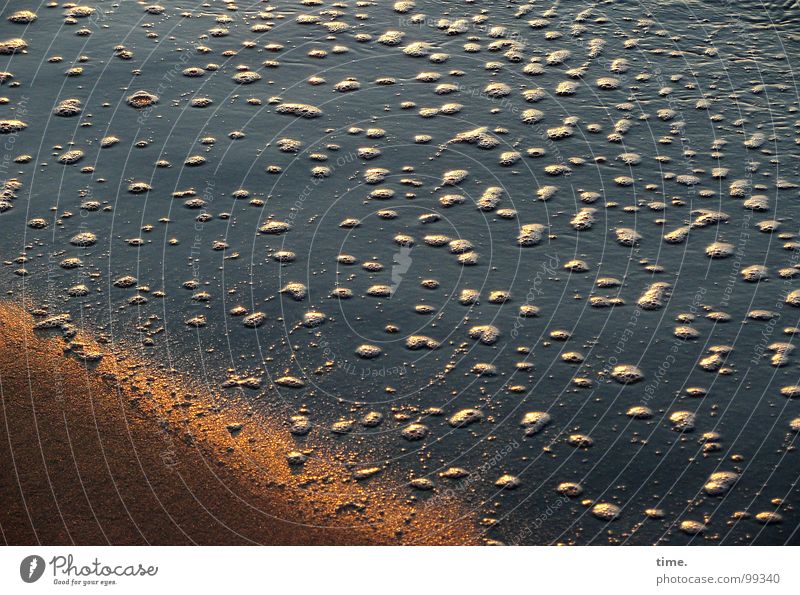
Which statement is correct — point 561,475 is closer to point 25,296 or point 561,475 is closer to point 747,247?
point 747,247

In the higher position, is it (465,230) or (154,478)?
(465,230)

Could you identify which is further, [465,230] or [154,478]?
[465,230]

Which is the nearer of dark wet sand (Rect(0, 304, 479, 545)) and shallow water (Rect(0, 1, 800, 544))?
dark wet sand (Rect(0, 304, 479, 545))

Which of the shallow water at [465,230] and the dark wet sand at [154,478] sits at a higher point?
the shallow water at [465,230]

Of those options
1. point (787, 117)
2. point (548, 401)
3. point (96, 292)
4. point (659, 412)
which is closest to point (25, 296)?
point (96, 292)

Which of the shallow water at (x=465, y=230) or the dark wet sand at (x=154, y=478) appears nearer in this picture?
the dark wet sand at (x=154, y=478)
